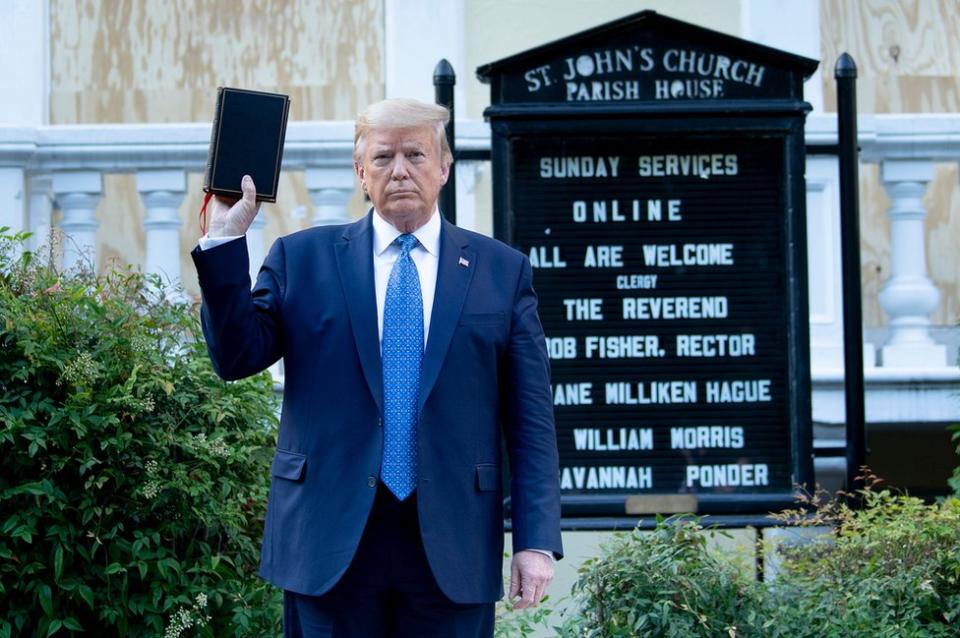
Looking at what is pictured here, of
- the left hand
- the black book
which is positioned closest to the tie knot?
the black book

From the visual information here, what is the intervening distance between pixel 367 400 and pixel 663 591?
132 centimetres

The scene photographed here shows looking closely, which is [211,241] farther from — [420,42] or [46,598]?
[420,42]

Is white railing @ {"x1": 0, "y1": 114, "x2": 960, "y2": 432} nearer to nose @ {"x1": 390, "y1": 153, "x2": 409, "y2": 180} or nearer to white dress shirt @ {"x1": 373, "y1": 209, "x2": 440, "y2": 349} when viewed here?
white dress shirt @ {"x1": 373, "y1": 209, "x2": 440, "y2": 349}

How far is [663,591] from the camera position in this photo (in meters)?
3.98

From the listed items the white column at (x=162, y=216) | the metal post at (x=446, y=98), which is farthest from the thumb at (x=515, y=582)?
the white column at (x=162, y=216)

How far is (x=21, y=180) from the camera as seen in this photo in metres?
5.89

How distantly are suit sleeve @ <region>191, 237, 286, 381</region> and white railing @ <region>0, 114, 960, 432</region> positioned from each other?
2.83 metres

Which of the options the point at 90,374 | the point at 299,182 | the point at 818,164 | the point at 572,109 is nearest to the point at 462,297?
the point at 90,374

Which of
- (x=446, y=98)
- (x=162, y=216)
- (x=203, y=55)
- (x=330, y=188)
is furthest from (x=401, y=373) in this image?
(x=203, y=55)

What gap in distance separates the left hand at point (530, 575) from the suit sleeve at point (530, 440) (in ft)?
0.07

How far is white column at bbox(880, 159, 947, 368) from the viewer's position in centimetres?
591

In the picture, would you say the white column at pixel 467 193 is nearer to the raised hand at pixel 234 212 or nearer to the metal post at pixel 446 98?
the metal post at pixel 446 98

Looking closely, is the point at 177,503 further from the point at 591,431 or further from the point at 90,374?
the point at 591,431

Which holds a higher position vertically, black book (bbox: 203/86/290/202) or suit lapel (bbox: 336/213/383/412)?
black book (bbox: 203/86/290/202)
